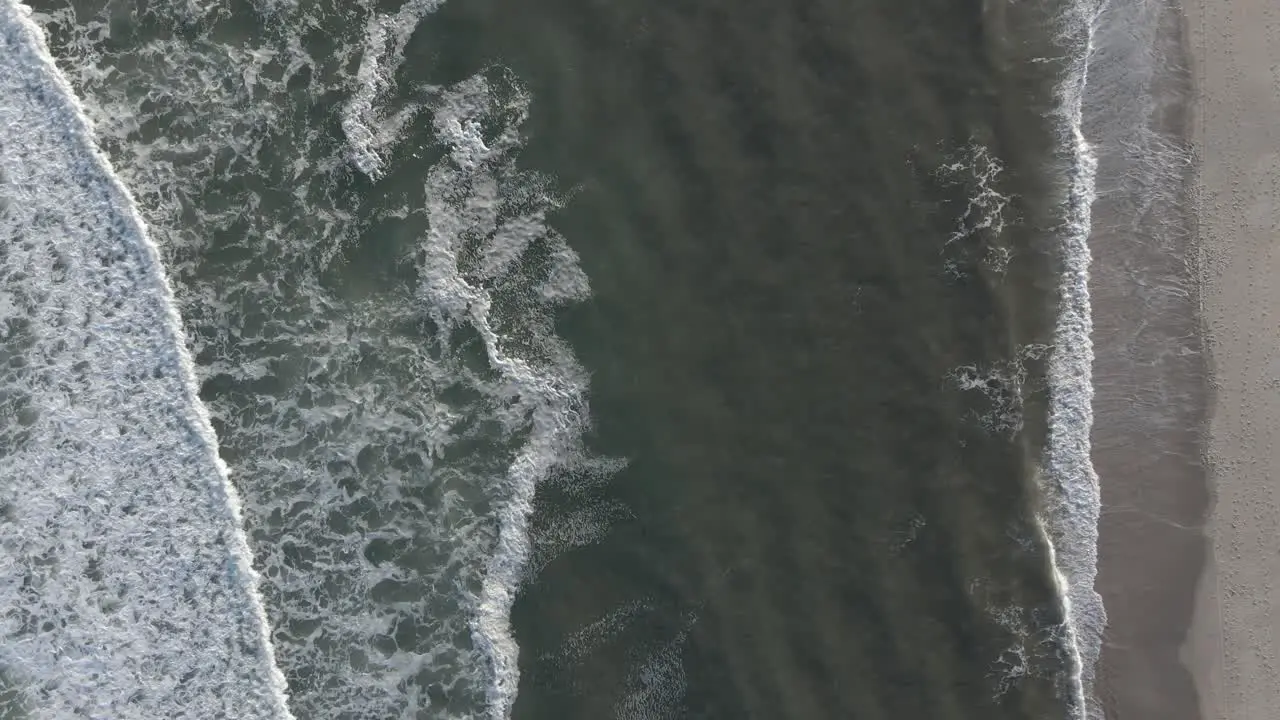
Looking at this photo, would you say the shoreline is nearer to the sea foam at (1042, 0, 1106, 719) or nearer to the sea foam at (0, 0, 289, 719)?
the sea foam at (1042, 0, 1106, 719)

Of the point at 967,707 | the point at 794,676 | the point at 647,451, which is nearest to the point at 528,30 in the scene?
the point at 647,451

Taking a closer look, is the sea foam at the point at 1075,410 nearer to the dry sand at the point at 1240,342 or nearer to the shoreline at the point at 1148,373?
the shoreline at the point at 1148,373

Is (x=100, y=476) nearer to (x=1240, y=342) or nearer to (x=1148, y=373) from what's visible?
(x=1148, y=373)

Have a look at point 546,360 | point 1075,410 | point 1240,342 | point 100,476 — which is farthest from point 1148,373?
point 100,476

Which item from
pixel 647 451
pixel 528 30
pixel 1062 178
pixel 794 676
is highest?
pixel 1062 178

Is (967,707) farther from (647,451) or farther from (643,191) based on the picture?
(643,191)

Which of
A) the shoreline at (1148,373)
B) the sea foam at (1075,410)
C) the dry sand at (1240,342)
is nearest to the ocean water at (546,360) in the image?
the sea foam at (1075,410)
